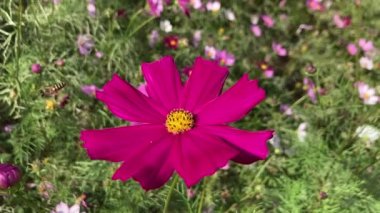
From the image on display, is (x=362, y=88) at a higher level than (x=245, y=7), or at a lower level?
lower

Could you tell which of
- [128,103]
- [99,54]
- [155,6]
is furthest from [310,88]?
[128,103]

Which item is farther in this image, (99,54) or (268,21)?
(268,21)

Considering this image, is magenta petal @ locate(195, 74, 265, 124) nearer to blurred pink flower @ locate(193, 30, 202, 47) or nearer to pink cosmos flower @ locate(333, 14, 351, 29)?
blurred pink flower @ locate(193, 30, 202, 47)

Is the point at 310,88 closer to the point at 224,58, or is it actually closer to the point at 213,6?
the point at 224,58

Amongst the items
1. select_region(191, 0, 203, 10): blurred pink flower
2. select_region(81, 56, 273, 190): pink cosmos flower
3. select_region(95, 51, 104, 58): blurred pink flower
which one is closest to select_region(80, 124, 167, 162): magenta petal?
select_region(81, 56, 273, 190): pink cosmos flower

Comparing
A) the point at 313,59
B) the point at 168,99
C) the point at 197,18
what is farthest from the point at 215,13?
the point at 168,99

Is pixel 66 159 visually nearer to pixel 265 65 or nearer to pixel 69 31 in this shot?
pixel 69 31

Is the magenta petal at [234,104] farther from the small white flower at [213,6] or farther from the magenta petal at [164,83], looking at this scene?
the small white flower at [213,6]
